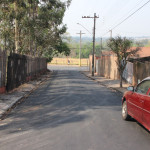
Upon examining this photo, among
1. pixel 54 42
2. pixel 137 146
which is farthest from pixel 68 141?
pixel 54 42

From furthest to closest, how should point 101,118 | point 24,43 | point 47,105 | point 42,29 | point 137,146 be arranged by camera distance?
point 24,43 → point 42,29 → point 47,105 → point 101,118 → point 137,146

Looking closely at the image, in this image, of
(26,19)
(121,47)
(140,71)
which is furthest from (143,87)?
(26,19)

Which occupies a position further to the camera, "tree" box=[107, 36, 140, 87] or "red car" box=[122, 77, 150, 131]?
"tree" box=[107, 36, 140, 87]

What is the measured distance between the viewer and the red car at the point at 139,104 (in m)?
6.71

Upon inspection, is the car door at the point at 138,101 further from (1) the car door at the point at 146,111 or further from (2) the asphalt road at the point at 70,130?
(2) the asphalt road at the point at 70,130

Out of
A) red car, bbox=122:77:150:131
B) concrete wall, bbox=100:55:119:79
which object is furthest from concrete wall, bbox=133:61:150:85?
red car, bbox=122:77:150:131

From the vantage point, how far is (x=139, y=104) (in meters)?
7.31

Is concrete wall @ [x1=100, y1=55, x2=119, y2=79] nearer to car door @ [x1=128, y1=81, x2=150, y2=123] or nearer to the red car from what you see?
the red car

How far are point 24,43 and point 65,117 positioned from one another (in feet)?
95.1

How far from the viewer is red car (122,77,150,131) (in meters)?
6.71

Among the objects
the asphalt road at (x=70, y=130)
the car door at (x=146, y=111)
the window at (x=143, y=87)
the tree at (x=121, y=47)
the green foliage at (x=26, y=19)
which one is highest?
the green foliage at (x=26, y=19)

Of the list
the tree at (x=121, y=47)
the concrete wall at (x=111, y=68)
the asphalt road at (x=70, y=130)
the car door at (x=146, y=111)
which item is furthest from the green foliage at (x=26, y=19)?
the car door at (x=146, y=111)

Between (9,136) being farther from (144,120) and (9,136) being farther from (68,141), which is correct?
(144,120)

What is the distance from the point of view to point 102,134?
686 cm
